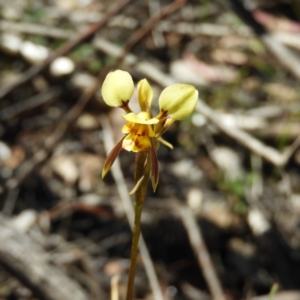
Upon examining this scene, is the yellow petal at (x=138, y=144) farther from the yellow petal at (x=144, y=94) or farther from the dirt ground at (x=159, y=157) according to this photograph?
the dirt ground at (x=159, y=157)

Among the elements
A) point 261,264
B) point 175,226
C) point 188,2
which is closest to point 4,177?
point 175,226

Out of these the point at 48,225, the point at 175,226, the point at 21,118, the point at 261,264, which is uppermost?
the point at 21,118

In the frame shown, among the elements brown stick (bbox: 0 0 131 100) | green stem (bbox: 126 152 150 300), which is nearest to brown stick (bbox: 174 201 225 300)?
brown stick (bbox: 0 0 131 100)

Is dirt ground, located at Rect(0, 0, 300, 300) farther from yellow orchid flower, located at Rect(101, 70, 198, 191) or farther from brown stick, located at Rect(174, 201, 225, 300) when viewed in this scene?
yellow orchid flower, located at Rect(101, 70, 198, 191)

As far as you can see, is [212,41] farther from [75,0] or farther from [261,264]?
[261,264]

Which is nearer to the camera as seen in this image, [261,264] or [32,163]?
[261,264]

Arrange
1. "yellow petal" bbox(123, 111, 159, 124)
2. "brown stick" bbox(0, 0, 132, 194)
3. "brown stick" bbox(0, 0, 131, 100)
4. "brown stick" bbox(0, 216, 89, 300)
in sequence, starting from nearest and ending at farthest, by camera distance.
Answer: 1. "yellow petal" bbox(123, 111, 159, 124)
2. "brown stick" bbox(0, 216, 89, 300)
3. "brown stick" bbox(0, 0, 132, 194)
4. "brown stick" bbox(0, 0, 131, 100)
